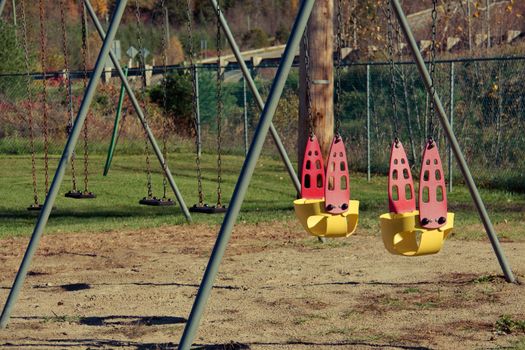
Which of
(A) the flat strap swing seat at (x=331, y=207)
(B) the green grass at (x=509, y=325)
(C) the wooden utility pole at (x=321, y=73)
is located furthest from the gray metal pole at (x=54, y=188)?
(C) the wooden utility pole at (x=321, y=73)

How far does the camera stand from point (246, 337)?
6555 millimetres

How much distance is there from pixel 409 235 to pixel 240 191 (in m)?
1.70

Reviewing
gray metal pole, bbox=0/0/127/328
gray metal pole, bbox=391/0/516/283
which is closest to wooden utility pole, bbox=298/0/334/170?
gray metal pole, bbox=391/0/516/283

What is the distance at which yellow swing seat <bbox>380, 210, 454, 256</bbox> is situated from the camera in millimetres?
6688

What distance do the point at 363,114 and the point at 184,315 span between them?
42.5 ft

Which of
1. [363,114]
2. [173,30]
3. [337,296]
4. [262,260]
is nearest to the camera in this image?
[337,296]

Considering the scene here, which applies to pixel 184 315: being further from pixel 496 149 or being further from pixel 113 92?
pixel 113 92

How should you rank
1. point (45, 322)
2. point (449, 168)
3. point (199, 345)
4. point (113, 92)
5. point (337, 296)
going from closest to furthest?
point (199, 345), point (45, 322), point (337, 296), point (449, 168), point (113, 92)

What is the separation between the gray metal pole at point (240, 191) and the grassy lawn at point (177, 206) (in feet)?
17.7

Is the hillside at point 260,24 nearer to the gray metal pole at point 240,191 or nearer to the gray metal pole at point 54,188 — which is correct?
the gray metal pole at point 54,188

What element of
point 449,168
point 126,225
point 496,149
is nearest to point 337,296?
point 126,225

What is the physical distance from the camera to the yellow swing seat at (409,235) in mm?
6688

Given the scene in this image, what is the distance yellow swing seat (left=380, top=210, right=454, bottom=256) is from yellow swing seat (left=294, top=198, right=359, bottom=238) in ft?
2.43

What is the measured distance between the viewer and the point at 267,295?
7855 millimetres
